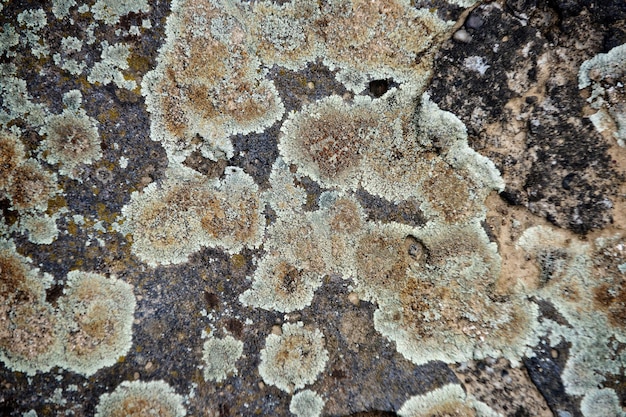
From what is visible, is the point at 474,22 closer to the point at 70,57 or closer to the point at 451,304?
the point at 451,304

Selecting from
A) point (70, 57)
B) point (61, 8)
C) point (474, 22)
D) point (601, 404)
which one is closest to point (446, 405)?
point (601, 404)

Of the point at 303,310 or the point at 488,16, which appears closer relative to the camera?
the point at 488,16

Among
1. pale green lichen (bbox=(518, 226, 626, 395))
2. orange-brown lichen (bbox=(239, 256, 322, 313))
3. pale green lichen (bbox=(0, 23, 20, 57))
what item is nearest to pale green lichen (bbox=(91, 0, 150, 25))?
pale green lichen (bbox=(0, 23, 20, 57))

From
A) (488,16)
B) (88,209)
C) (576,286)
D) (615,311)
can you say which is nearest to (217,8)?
(88,209)

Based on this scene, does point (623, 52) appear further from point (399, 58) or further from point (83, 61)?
point (83, 61)

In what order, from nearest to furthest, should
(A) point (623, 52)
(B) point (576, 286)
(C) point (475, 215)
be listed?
(A) point (623, 52), (B) point (576, 286), (C) point (475, 215)

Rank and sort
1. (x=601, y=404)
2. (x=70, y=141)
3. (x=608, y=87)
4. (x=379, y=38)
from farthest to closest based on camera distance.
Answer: (x=379, y=38) < (x=70, y=141) < (x=601, y=404) < (x=608, y=87)
